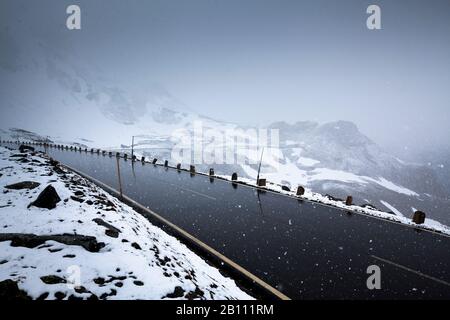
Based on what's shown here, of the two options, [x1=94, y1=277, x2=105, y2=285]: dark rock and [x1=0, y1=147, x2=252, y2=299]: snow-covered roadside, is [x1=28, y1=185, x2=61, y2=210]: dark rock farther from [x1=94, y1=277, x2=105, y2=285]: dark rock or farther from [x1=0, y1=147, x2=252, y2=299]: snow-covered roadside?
[x1=94, y1=277, x2=105, y2=285]: dark rock

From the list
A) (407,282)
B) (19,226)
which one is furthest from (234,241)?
(19,226)

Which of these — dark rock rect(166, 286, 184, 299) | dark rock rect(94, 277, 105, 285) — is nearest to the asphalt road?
dark rock rect(166, 286, 184, 299)

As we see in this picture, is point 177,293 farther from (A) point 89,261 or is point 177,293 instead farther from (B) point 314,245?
(B) point 314,245

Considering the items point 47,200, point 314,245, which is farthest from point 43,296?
point 314,245

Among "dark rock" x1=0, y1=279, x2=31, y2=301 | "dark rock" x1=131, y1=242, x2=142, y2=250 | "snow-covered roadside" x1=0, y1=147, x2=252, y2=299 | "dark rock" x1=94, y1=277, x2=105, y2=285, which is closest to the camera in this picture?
"dark rock" x1=0, y1=279, x2=31, y2=301

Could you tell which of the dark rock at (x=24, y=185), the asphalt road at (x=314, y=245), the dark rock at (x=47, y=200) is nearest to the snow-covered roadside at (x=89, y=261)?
the dark rock at (x=47, y=200)

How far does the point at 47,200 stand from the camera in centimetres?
693

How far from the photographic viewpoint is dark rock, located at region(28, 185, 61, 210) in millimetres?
6797

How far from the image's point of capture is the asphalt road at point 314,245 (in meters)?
5.66

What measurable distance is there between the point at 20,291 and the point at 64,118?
210658 millimetres

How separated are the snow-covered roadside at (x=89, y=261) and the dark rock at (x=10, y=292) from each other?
0.01m

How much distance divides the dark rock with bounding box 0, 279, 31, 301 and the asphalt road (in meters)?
4.65

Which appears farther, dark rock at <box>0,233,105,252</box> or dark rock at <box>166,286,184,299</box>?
dark rock at <box>0,233,105,252</box>

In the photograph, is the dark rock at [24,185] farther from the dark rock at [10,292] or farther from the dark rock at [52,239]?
the dark rock at [10,292]
